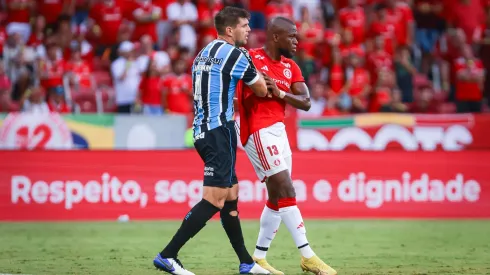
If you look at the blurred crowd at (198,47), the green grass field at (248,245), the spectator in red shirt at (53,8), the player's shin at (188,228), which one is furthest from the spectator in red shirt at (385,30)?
the player's shin at (188,228)

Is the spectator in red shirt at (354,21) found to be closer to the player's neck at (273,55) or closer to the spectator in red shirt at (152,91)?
the spectator in red shirt at (152,91)

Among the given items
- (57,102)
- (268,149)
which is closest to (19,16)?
(57,102)

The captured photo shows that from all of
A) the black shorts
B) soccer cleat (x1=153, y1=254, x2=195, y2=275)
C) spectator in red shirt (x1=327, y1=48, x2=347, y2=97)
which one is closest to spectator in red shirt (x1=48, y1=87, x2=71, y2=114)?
spectator in red shirt (x1=327, y1=48, x2=347, y2=97)

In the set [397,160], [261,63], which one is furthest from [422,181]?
[261,63]

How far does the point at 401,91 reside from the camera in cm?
1881

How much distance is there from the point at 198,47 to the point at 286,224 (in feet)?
34.8

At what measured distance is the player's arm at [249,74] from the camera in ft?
26.7

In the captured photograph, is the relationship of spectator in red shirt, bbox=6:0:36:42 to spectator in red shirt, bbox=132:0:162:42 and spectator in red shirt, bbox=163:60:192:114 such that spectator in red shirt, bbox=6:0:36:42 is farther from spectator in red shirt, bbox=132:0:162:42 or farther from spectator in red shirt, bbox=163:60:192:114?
spectator in red shirt, bbox=163:60:192:114

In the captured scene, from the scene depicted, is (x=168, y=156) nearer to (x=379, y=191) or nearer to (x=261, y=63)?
(x=379, y=191)

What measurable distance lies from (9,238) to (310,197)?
16.2ft

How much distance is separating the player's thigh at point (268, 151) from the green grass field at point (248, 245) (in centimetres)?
107

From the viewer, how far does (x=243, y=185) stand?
46.9 ft

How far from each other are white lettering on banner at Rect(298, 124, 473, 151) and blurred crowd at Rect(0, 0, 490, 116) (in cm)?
158

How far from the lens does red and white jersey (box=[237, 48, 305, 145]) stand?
886cm
